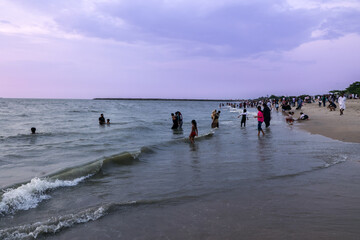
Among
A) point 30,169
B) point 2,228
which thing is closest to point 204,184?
point 2,228

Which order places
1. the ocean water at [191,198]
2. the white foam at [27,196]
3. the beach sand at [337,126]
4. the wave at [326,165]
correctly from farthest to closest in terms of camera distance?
1. the beach sand at [337,126]
2. the wave at [326,165]
3. the white foam at [27,196]
4. the ocean water at [191,198]

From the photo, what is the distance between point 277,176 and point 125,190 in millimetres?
3830

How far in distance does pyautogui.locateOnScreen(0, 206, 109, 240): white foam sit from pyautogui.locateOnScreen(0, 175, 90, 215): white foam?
3.74 ft

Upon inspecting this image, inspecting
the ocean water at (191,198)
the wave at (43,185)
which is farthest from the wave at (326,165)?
the wave at (43,185)

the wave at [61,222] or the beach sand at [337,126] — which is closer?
the wave at [61,222]

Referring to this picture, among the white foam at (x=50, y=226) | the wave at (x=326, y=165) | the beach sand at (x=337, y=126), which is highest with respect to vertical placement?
the beach sand at (x=337, y=126)

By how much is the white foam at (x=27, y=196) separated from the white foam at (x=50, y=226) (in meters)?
1.14

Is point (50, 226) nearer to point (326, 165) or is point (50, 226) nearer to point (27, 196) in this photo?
point (27, 196)

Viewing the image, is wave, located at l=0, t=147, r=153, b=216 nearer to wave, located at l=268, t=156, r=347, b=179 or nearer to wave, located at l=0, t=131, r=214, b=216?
wave, located at l=0, t=131, r=214, b=216

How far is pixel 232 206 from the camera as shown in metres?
4.72

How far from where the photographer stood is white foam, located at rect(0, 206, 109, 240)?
13.0ft

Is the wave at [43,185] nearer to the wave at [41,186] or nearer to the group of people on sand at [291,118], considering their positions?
the wave at [41,186]

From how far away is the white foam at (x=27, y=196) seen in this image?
519 centimetres

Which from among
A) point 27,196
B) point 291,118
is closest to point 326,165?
point 27,196
